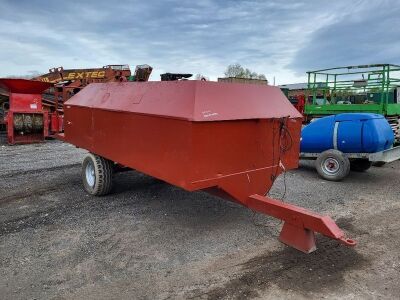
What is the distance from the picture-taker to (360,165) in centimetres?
763

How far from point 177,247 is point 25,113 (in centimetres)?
873

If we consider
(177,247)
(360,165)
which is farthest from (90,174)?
(360,165)

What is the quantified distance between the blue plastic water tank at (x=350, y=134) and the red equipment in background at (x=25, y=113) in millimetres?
7863

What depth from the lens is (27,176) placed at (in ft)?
22.5

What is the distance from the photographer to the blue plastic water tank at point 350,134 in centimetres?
657

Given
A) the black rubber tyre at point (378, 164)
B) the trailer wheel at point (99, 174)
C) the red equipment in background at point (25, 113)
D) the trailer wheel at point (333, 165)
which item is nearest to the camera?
the trailer wheel at point (99, 174)

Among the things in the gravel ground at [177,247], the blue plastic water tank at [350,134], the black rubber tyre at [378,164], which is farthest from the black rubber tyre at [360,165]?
the gravel ground at [177,247]

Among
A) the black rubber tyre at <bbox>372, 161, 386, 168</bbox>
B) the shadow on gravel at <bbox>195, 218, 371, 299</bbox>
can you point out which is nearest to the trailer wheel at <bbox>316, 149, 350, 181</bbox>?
the black rubber tyre at <bbox>372, 161, 386, 168</bbox>

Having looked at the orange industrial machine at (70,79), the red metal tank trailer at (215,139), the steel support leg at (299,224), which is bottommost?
the steel support leg at (299,224)

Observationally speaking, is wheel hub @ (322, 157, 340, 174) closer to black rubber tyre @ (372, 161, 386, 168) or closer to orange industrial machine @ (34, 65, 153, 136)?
black rubber tyre @ (372, 161, 386, 168)

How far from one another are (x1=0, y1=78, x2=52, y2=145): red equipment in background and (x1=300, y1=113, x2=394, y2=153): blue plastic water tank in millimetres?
7863

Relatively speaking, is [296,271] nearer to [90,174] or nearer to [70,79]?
[90,174]

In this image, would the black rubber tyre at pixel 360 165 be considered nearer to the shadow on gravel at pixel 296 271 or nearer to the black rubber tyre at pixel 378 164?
the black rubber tyre at pixel 378 164

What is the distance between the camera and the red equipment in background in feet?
35.0
